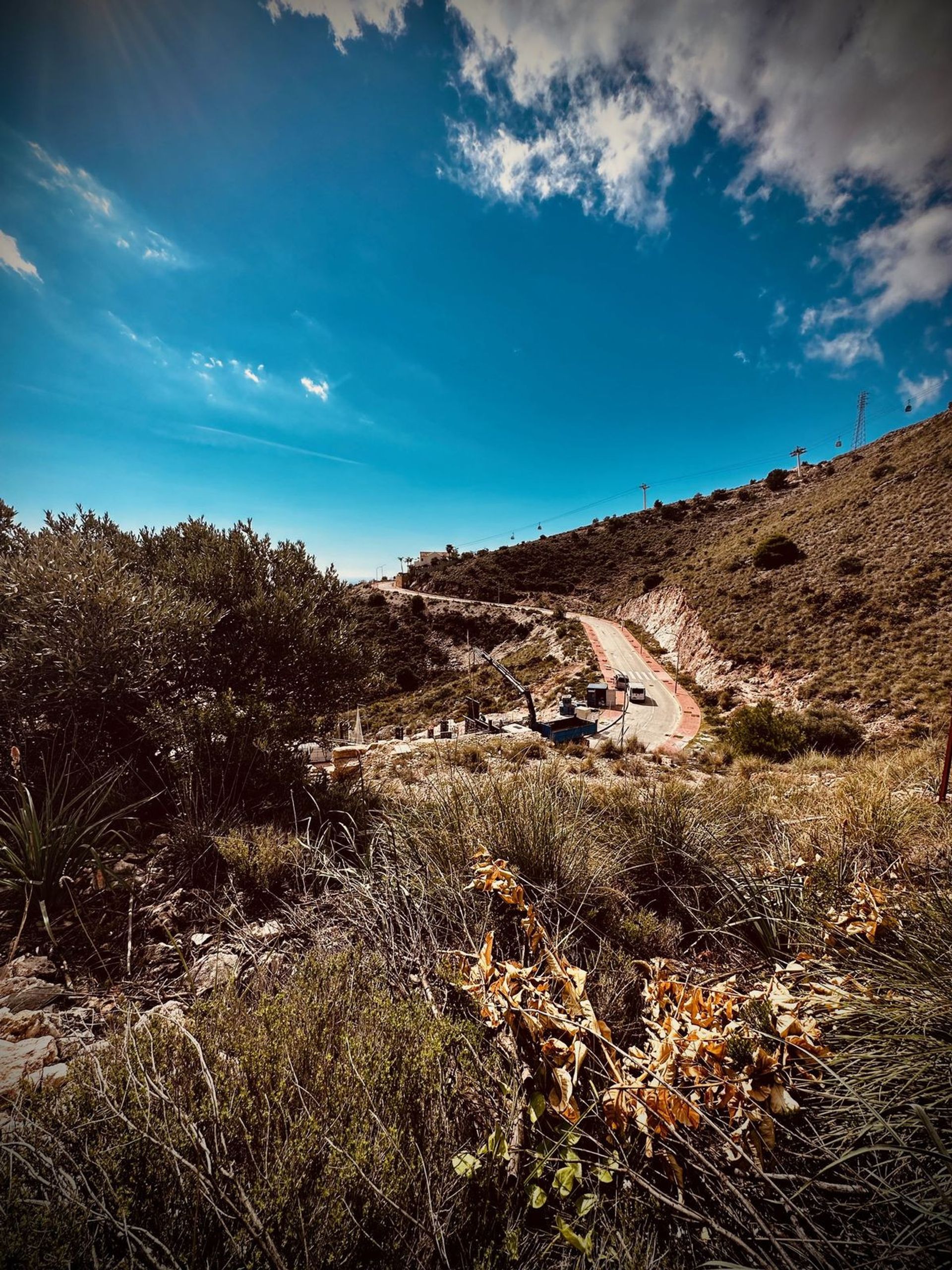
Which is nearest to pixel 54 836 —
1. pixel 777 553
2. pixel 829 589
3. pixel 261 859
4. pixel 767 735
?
pixel 261 859

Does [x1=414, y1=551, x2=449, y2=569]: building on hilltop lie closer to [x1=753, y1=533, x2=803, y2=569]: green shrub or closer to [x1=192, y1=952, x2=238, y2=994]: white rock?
[x1=753, y1=533, x2=803, y2=569]: green shrub

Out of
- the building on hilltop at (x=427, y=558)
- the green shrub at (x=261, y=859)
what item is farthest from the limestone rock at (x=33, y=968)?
the building on hilltop at (x=427, y=558)

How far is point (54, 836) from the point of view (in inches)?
135

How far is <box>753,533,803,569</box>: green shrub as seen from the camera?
1152 inches

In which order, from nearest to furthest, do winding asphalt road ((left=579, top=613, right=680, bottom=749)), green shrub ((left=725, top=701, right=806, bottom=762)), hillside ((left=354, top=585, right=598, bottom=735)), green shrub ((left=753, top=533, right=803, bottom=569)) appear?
green shrub ((left=725, top=701, right=806, bottom=762)) → winding asphalt road ((left=579, top=613, right=680, bottom=749)) → green shrub ((left=753, top=533, right=803, bottom=569)) → hillside ((left=354, top=585, right=598, bottom=735))

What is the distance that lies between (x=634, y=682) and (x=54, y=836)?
27.1 metres

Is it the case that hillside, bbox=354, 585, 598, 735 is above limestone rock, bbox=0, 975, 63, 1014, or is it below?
above

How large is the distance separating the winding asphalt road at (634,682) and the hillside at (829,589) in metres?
2.94

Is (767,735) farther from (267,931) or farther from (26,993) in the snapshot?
(26,993)

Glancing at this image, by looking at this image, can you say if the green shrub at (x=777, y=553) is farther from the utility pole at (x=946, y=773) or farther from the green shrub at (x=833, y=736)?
the utility pole at (x=946, y=773)

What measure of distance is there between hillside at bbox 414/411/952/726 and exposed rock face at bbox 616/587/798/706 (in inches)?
5.0

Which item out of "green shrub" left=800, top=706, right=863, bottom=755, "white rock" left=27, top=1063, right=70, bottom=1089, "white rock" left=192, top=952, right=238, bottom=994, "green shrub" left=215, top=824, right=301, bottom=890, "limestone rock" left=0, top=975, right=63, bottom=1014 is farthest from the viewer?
"green shrub" left=800, top=706, right=863, bottom=755

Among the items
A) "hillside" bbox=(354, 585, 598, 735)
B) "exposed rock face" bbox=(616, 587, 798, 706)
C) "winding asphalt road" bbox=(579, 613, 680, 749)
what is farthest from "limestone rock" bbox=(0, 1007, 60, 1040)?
"exposed rock face" bbox=(616, 587, 798, 706)

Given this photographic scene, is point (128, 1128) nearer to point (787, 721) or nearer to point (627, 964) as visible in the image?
point (627, 964)
